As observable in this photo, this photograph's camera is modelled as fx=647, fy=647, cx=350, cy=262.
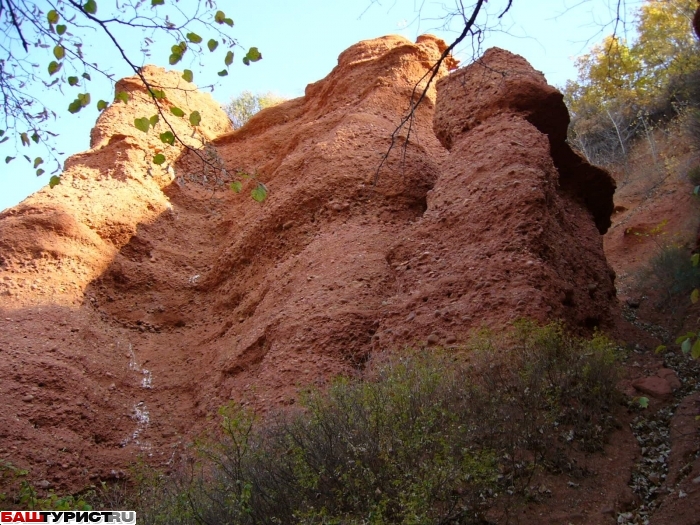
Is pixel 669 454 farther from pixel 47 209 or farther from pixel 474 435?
pixel 47 209

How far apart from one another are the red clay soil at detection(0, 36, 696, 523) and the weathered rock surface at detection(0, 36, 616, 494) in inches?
1.2

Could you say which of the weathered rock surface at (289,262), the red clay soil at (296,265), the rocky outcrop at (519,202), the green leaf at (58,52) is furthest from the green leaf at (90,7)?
the weathered rock surface at (289,262)

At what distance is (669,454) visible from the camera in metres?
5.89

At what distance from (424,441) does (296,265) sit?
5251 mm

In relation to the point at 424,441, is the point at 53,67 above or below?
above

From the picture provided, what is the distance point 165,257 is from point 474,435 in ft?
26.9

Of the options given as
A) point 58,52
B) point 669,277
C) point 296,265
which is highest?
point 296,265

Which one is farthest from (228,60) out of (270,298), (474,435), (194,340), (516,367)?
(194,340)

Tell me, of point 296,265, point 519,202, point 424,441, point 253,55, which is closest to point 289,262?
point 296,265

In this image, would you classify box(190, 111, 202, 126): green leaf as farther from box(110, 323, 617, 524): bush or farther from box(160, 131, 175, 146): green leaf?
box(110, 323, 617, 524): bush

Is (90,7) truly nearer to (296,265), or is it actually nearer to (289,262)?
(296,265)

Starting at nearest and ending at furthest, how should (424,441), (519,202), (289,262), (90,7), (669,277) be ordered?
(90,7)
(424,441)
(519,202)
(289,262)
(669,277)

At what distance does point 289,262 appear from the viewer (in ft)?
33.4

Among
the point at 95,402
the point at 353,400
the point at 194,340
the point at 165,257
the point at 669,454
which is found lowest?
the point at 669,454
